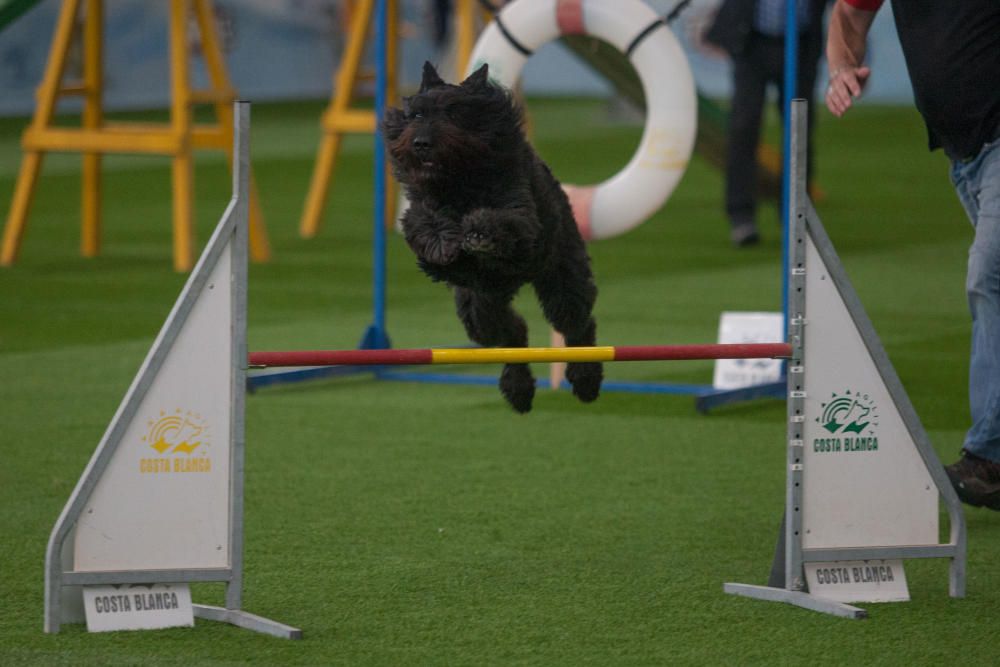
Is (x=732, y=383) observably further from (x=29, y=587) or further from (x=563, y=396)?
(x=29, y=587)

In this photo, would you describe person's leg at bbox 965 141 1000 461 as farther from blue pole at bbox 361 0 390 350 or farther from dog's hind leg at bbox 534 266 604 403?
blue pole at bbox 361 0 390 350

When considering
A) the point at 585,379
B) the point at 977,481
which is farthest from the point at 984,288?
the point at 585,379

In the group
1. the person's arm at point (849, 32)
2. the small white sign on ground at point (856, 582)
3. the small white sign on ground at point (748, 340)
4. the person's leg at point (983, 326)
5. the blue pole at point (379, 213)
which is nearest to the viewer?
the small white sign on ground at point (856, 582)

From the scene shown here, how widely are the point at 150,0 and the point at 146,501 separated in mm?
15253

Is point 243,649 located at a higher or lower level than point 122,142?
lower

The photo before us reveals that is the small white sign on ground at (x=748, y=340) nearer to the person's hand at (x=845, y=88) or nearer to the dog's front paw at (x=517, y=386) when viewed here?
the person's hand at (x=845, y=88)

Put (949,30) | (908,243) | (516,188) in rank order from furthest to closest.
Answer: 1. (908,243)
2. (949,30)
3. (516,188)

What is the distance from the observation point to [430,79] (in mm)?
3164

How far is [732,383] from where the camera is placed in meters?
5.80

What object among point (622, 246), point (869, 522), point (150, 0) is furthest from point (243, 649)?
point (150, 0)

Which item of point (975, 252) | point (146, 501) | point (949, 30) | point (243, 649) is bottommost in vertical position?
point (243, 649)

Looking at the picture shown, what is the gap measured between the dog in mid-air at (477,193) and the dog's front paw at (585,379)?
0.29 m

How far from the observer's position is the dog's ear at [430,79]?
3.14m

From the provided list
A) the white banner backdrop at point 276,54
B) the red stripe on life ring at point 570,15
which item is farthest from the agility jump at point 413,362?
the white banner backdrop at point 276,54
